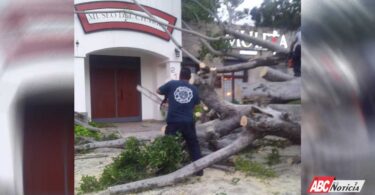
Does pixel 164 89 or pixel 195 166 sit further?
pixel 195 166

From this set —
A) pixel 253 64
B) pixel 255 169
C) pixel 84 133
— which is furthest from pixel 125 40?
pixel 255 169

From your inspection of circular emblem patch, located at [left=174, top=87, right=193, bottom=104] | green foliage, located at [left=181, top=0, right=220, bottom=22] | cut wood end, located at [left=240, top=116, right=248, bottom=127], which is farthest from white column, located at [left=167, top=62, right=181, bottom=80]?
cut wood end, located at [left=240, top=116, right=248, bottom=127]

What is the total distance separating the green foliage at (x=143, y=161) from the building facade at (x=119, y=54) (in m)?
0.30

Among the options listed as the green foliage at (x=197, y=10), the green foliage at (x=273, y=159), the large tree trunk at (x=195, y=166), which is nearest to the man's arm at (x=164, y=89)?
the green foliage at (x=197, y=10)

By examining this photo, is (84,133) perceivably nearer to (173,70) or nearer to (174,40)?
(173,70)

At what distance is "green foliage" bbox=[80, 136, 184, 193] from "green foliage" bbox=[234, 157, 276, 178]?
45 centimetres

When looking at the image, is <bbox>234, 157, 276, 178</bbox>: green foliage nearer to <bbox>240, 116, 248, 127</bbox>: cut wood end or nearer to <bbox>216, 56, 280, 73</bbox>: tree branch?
<bbox>240, 116, 248, 127</bbox>: cut wood end

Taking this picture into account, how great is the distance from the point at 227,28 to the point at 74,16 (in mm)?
796

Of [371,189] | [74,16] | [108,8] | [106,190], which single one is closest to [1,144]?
[106,190]

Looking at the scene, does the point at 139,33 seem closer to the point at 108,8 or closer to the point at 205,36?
the point at 108,8

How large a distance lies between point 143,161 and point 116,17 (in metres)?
1.03

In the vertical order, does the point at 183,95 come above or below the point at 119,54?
below

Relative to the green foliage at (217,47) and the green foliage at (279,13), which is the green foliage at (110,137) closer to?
the green foliage at (217,47)

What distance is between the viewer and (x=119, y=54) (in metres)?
1.44
